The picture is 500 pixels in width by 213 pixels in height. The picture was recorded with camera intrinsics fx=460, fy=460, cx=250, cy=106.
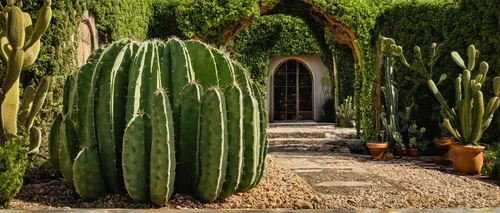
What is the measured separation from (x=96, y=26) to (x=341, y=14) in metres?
4.68

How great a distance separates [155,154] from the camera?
325 centimetres

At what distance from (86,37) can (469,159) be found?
5.25m

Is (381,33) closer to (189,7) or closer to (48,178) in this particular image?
(189,7)

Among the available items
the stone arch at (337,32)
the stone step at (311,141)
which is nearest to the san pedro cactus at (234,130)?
the stone arch at (337,32)

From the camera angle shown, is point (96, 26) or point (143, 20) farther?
point (143, 20)

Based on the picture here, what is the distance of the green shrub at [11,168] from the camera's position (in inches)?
128

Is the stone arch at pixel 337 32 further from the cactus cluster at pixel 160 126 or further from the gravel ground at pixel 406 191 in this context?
the cactus cluster at pixel 160 126

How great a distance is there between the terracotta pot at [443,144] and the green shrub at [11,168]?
623 centimetres

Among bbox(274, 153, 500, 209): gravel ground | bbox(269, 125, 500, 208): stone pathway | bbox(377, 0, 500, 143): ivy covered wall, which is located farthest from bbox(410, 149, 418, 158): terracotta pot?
bbox(274, 153, 500, 209): gravel ground

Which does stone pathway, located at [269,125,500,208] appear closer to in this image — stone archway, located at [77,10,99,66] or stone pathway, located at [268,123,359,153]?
stone pathway, located at [268,123,359,153]

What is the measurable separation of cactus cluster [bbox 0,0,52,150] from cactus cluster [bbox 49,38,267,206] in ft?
0.98

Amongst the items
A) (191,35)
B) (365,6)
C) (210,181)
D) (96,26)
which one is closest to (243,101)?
(210,181)

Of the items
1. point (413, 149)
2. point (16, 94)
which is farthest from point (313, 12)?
point (16, 94)

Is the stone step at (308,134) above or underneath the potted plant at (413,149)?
above
